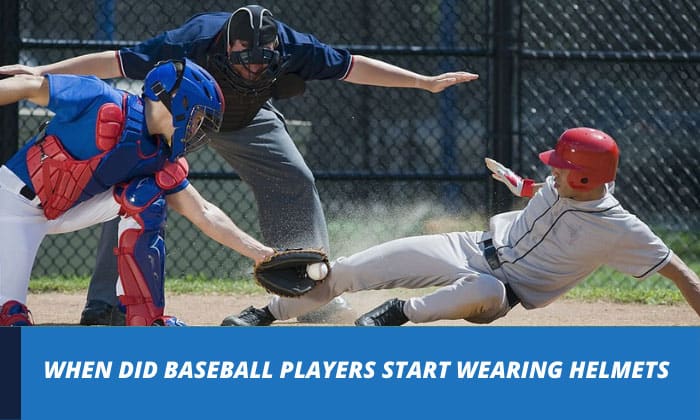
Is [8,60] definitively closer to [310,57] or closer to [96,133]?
[310,57]

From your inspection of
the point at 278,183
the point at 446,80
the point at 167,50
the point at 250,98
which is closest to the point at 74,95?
the point at 167,50

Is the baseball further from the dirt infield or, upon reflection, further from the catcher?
the dirt infield

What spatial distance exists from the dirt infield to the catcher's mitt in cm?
84

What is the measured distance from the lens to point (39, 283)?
6648mm

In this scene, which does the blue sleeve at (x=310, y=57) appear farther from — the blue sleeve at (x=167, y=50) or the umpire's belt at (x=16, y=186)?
→ the umpire's belt at (x=16, y=186)

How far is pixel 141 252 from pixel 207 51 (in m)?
1.14

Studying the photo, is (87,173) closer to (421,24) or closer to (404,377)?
(404,377)

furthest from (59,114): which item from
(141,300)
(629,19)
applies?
(629,19)

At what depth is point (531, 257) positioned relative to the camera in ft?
14.6

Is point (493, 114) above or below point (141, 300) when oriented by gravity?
above

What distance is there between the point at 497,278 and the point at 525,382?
1596mm

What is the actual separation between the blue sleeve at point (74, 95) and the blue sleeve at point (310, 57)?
1.04 meters

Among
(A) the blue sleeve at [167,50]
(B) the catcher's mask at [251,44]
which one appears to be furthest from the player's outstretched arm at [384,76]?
(A) the blue sleeve at [167,50]

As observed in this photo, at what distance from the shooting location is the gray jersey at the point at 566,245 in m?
4.30
